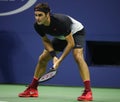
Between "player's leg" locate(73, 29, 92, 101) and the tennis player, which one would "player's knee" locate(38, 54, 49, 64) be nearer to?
the tennis player

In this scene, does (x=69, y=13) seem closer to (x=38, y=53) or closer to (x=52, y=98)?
(x=38, y=53)

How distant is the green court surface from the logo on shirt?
56.3 inches

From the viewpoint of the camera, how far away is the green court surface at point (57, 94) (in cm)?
573

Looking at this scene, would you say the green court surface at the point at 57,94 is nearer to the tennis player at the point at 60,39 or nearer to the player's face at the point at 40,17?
the tennis player at the point at 60,39

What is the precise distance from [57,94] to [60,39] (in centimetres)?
106

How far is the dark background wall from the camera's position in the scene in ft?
24.9

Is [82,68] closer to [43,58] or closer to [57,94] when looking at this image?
[43,58]

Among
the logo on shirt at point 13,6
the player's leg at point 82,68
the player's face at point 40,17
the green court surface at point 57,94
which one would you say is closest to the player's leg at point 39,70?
the green court surface at point 57,94

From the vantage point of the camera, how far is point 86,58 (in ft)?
25.5

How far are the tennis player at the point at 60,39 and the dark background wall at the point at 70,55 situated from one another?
1807 mm

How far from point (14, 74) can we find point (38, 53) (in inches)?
25.6

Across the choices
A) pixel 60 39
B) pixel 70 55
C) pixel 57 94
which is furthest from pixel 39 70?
pixel 70 55

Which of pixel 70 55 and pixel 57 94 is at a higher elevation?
pixel 70 55

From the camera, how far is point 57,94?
650cm
